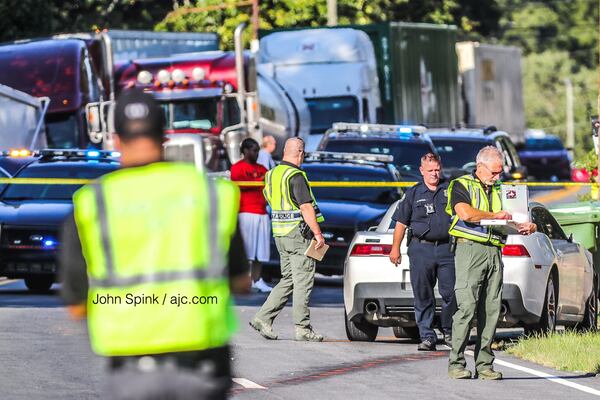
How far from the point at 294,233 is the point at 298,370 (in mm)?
2246

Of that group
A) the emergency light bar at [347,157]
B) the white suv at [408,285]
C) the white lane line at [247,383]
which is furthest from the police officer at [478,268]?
the emergency light bar at [347,157]

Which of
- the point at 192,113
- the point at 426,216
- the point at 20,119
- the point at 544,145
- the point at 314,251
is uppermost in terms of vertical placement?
the point at 20,119

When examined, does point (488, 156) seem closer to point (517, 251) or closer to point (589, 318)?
point (517, 251)

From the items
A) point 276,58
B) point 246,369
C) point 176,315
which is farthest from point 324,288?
point 176,315

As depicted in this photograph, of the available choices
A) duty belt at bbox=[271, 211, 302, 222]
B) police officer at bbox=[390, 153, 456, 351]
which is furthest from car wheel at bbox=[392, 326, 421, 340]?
duty belt at bbox=[271, 211, 302, 222]

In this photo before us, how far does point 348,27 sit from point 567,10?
2770 inches

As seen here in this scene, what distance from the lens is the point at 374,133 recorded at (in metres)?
23.9

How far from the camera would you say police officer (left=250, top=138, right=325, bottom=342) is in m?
13.4

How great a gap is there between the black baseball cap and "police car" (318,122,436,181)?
17.4 m

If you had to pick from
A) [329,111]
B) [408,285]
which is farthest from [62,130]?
[408,285]

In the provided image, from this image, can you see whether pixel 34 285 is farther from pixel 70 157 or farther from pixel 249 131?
pixel 249 131

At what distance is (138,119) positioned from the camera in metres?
5.38

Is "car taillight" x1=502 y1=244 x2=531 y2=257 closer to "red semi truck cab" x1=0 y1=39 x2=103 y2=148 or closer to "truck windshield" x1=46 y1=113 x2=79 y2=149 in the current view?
"red semi truck cab" x1=0 y1=39 x2=103 y2=148

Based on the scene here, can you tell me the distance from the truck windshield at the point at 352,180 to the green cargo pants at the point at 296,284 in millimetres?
6412
